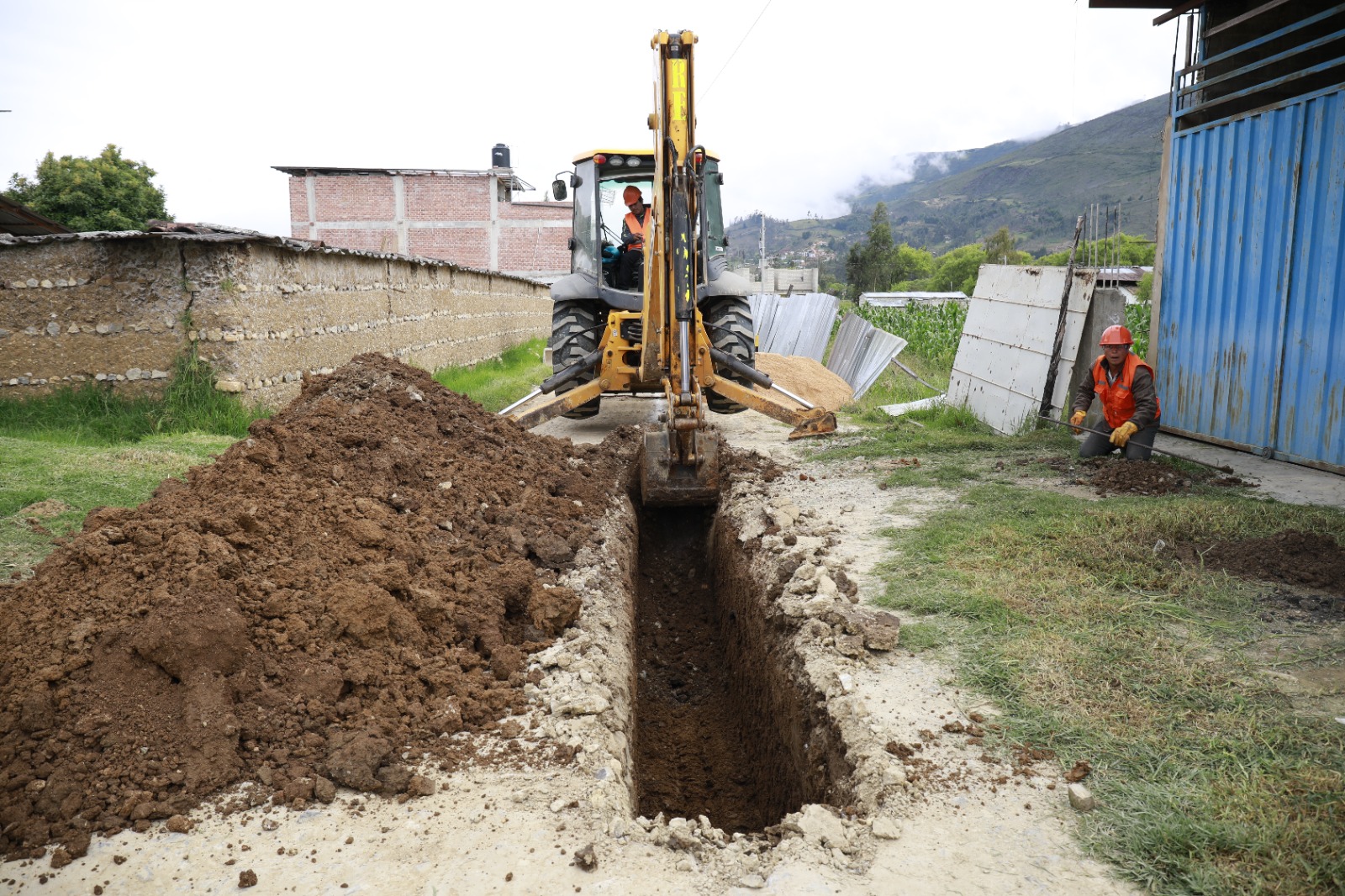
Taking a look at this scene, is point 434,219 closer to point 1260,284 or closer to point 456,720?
point 1260,284

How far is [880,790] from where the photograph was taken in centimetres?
290

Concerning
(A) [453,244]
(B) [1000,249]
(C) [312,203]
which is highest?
(B) [1000,249]

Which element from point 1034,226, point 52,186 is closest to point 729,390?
point 52,186

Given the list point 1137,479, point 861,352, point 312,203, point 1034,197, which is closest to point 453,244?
point 312,203

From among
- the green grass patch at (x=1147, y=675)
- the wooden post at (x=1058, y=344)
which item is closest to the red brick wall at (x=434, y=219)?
the wooden post at (x=1058, y=344)

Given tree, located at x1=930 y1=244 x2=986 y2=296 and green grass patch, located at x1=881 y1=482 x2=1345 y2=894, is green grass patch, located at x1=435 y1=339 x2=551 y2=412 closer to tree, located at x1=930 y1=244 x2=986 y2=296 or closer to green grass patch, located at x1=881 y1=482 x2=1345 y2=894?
green grass patch, located at x1=881 y1=482 x2=1345 y2=894

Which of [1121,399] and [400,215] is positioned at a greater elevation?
[400,215]

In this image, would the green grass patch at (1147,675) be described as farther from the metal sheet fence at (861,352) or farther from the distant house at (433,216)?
the distant house at (433,216)

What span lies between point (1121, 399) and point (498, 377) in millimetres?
11017

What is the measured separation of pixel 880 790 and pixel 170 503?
334 cm

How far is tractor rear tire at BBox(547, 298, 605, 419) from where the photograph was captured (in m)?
8.70

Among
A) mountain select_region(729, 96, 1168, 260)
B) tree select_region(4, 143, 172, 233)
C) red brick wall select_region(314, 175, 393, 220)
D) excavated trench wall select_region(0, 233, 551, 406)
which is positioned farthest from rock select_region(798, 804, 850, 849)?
mountain select_region(729, 96, 1168, 260)

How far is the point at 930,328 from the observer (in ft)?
58.4

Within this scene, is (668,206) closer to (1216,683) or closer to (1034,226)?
(1216,683)
